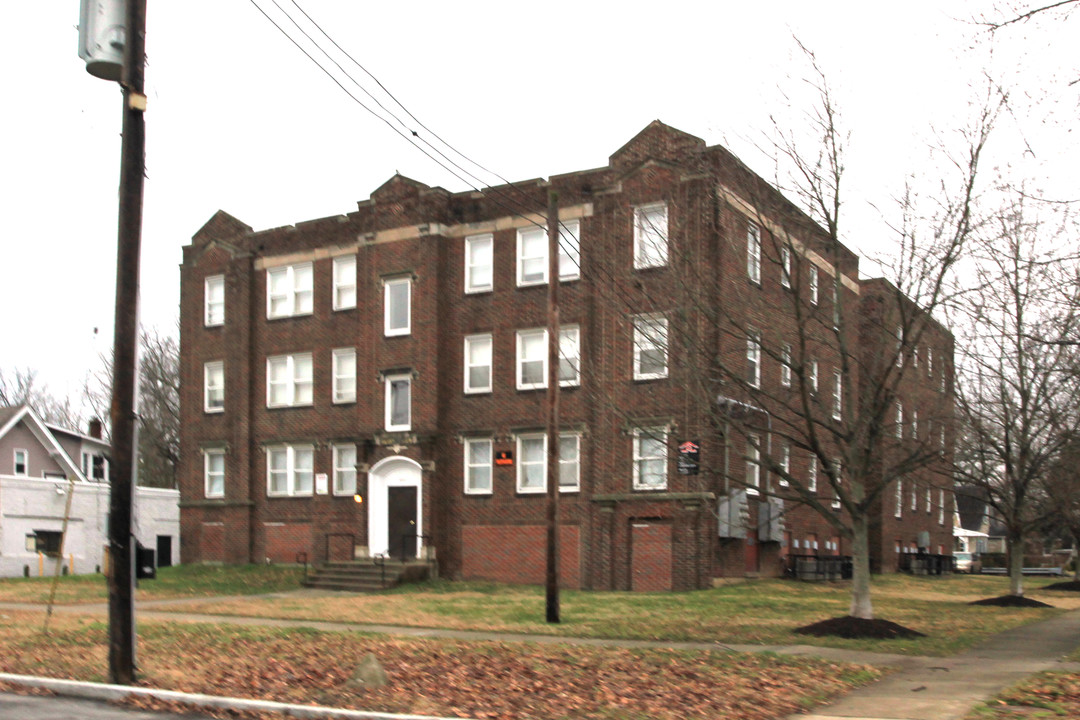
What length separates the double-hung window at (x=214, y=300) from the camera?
Answer: 38.7m

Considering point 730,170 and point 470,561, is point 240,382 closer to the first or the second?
point 470,561

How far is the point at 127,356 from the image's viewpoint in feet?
40.7

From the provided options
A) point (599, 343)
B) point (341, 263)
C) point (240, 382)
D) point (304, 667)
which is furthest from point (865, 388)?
point (240, 382)

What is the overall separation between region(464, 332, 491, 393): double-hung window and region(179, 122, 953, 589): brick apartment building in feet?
0.24

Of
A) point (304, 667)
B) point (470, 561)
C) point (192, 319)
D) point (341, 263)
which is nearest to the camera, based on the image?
point (304, 667)

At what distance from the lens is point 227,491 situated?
37.8 metres

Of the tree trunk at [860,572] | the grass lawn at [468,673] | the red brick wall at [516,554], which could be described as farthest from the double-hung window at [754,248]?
the red brick wall at [516,554]

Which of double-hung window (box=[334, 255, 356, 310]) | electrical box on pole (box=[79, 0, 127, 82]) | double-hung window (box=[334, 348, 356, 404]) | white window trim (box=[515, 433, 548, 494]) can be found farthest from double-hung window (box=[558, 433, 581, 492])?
electrical box on pole (box=[79, 0, 127, 82])

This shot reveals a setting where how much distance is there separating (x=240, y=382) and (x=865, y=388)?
79.6ft

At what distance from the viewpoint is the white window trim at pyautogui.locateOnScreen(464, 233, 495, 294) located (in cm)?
3300

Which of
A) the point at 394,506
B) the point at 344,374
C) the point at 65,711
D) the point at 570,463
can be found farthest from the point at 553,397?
the point at 344,374

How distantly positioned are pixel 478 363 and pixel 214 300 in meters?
11.3

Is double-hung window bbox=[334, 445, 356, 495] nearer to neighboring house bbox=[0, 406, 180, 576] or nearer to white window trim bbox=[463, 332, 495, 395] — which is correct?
white window trim bbox=[463, 332, 495, 395]

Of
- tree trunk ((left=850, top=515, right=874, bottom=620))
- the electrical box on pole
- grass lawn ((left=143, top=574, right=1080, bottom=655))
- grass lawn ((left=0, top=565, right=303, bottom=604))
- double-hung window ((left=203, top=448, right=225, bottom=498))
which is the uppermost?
the electrical box on pole
